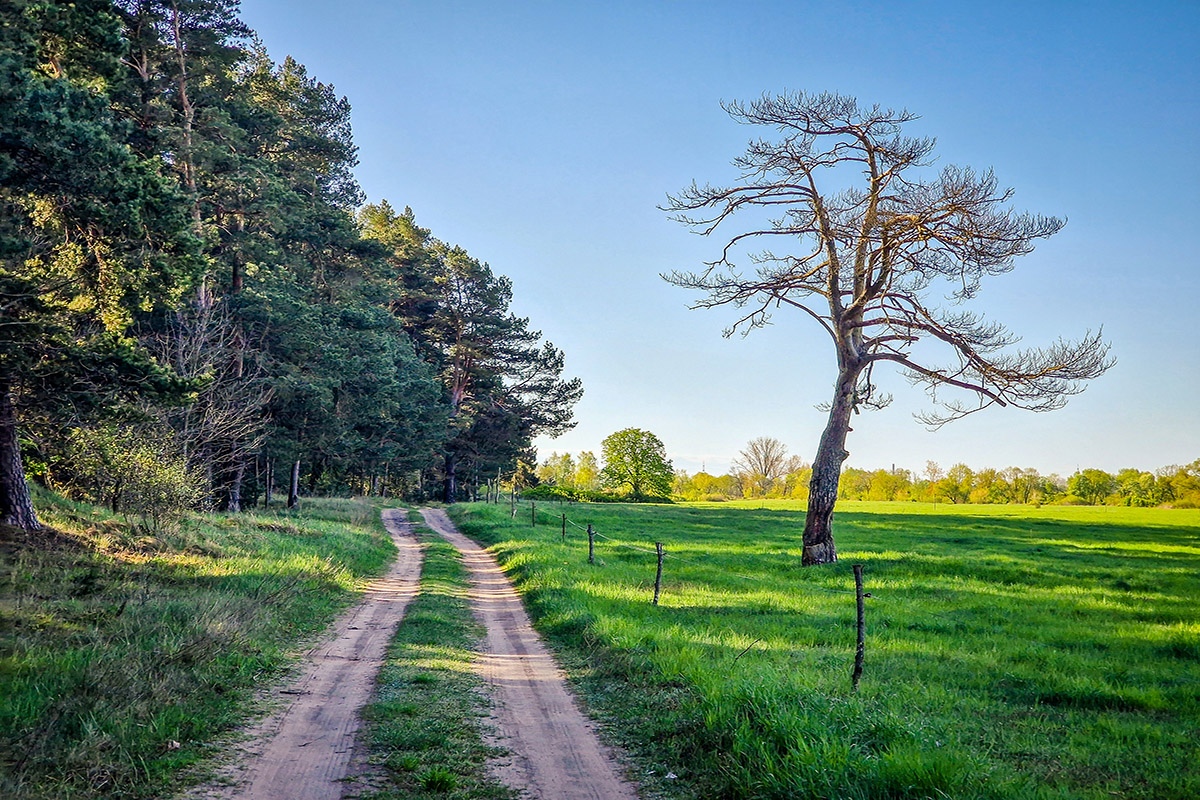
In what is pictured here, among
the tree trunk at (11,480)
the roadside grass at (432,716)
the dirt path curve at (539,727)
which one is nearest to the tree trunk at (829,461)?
the dirt path curve at (539,727)

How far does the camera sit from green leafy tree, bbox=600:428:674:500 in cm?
9175

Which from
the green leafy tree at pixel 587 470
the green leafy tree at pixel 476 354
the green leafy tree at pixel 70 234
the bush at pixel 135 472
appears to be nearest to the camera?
the green leafy tree at pixel 70 234

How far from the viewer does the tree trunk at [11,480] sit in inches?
509

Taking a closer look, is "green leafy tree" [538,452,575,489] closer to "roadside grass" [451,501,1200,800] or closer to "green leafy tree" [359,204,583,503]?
"green leafy tree" [359,204,583,503]

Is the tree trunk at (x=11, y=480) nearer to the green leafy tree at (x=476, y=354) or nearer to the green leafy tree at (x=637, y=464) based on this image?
the green leafy tree at (x=476, y=354)

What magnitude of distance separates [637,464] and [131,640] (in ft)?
277

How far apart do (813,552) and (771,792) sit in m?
16.3

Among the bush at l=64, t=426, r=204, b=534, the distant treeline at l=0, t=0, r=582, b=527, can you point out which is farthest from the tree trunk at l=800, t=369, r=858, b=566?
the bush at l=64, t=426, r=204, b=534

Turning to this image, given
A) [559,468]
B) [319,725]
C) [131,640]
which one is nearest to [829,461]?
[319,725]

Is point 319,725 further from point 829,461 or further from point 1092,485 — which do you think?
point 1092,485

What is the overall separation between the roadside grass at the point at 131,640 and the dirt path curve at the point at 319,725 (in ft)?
1.54

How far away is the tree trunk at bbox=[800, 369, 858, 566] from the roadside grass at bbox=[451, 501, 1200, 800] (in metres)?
1.19

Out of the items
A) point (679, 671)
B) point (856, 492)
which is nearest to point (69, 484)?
point (679, 671)

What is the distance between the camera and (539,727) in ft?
23.8
